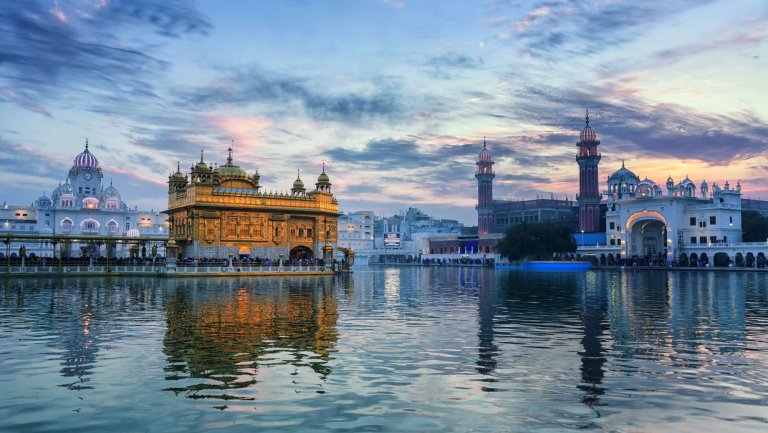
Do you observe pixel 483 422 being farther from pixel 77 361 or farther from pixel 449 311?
pixel 449 311

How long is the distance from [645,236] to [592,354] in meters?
100

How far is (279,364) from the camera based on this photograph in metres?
13.4

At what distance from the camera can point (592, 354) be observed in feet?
48.7

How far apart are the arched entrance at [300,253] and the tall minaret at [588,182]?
7476 cm

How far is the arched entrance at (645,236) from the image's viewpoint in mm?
103438

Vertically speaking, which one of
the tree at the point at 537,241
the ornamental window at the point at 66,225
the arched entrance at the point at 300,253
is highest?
the ornamental window at the point at 66,225

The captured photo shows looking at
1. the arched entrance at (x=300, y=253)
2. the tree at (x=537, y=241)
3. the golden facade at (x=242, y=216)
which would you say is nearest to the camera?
the golden facade at (x=242, y=216)

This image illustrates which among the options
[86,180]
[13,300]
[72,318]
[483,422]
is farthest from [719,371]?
[86,180]

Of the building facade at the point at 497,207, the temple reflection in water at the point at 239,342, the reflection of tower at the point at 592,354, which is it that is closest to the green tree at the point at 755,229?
the building facade at the point at 497,207

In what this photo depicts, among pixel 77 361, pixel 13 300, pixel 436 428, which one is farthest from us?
pixel 13 300

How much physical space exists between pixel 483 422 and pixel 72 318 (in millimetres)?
17224

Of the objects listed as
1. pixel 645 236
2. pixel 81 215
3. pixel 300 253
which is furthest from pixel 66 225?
pixel 645 236

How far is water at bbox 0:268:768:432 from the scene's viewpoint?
9.36m

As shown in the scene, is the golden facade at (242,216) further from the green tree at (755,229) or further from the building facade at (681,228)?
the green tree at (755,229)
